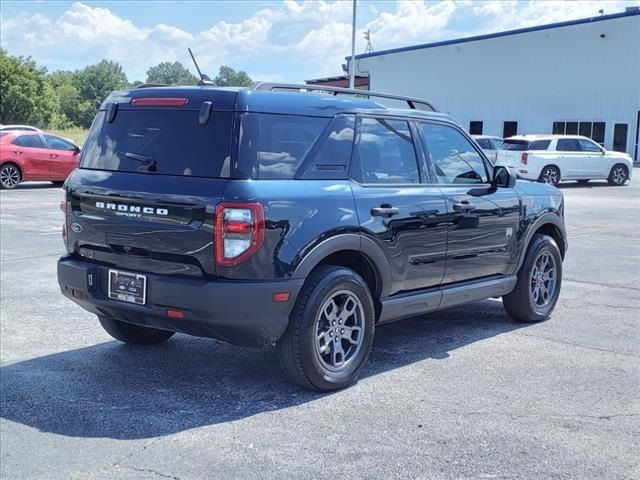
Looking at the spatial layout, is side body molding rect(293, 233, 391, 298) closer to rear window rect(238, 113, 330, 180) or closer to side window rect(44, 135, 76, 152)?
rear window rect(238, 113, 330, 180)

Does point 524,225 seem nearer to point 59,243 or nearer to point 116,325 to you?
point 116,325

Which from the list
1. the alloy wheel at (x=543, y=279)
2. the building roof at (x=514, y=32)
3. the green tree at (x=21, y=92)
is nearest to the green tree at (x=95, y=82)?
the green tree at (x=21, y=92)

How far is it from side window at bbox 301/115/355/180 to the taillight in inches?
22.4

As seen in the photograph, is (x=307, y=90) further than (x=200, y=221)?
Yes

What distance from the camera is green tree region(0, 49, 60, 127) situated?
52156mm

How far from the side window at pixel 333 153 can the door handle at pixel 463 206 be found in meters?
1.15

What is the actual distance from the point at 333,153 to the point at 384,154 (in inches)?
22.2

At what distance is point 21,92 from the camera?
52875 millimetres

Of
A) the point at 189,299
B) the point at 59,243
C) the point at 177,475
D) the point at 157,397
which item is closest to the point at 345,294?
the point at 189,299

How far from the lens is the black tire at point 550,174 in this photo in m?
24.9

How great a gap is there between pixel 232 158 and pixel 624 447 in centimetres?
281

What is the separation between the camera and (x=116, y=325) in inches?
238

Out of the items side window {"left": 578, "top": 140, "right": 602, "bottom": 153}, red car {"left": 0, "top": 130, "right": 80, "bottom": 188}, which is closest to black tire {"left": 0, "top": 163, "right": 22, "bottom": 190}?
red car {"left": 0, "top": 130, "right": 80, "bottom": 188}

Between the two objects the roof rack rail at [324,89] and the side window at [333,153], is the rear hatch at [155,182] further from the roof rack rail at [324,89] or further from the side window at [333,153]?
the side window at [333,153]
